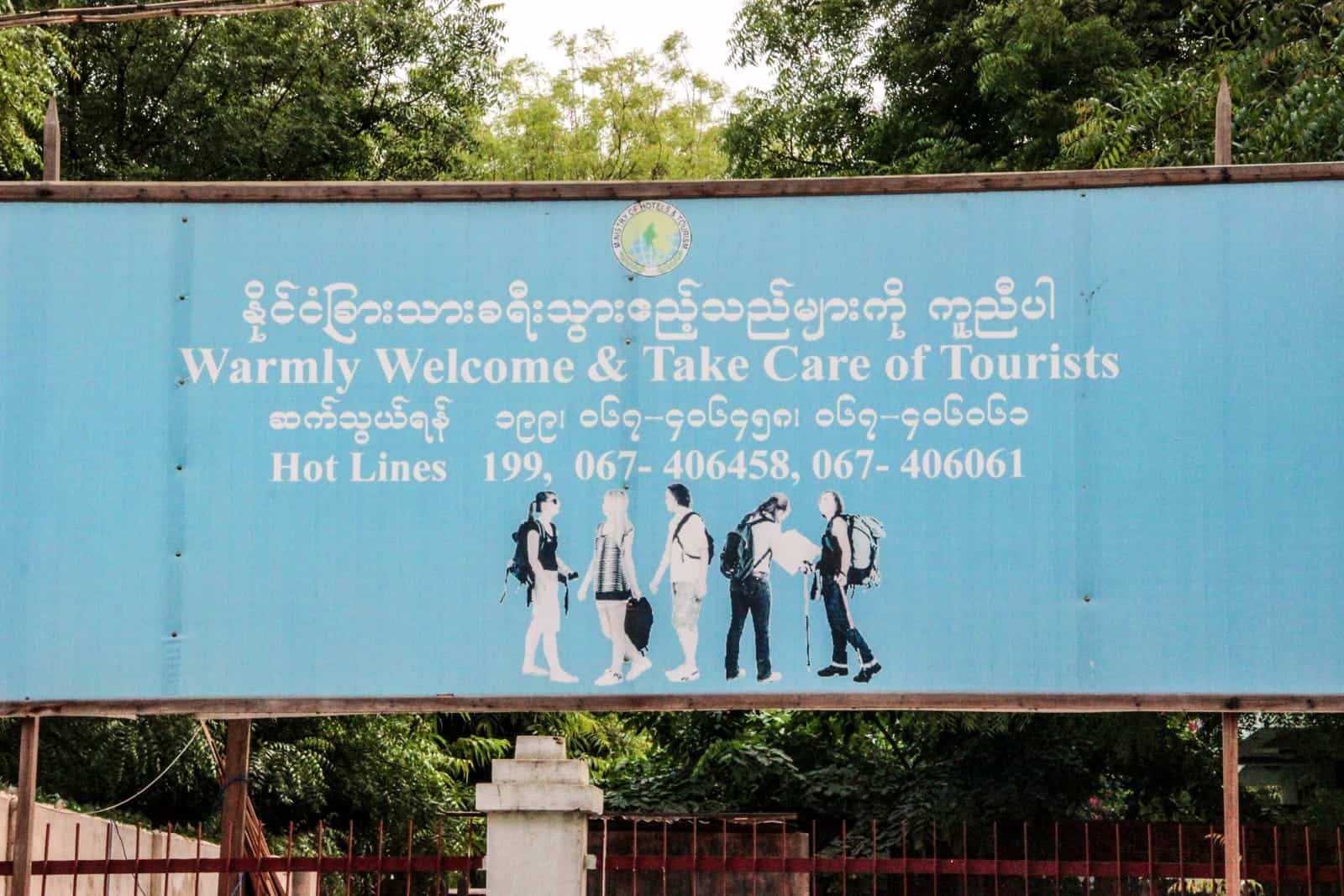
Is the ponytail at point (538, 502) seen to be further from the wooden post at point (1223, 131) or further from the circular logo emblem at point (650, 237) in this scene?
the wooden post at point (1223, 131)

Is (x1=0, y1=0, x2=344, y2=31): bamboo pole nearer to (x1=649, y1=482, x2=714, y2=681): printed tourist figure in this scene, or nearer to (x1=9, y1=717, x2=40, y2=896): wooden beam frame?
(x1=649, y1=482, x2=714, y2=681): printed tourist figure

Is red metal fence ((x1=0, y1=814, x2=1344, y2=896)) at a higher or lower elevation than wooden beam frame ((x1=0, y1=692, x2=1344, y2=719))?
lower

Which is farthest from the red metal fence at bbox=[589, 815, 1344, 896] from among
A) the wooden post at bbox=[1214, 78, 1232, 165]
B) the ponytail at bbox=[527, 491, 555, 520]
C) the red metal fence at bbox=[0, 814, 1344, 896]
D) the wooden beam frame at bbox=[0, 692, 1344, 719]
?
the wooden post at bbox=[1214, 78, 1232, 165]

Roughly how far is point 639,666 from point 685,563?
0.51 meters

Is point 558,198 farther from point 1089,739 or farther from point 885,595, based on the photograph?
point 1089,739

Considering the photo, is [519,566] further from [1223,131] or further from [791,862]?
A: [1223,131]

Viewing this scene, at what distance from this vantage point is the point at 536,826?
6.87 m

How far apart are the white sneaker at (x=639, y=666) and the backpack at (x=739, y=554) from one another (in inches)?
20.5

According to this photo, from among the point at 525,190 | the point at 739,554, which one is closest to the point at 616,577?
the point at 739,554

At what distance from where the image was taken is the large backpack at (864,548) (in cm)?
693

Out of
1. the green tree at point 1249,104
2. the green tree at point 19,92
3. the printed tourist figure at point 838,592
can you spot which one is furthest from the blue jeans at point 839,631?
Result: the green tree at point 19,92

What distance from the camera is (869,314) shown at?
7.12 m

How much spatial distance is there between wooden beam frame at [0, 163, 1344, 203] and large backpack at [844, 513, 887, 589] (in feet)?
5.07

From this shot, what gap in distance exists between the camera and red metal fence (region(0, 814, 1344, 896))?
7.15 metres
